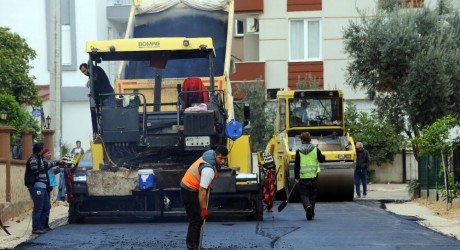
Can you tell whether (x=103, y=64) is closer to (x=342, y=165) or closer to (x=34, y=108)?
(x=342, y=165)

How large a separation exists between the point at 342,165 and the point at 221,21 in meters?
5.18

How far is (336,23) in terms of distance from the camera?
126 feet

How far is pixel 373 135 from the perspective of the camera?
1406 inches

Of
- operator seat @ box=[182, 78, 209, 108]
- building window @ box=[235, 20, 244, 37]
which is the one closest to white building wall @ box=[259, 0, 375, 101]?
building window @ box=[235, 20, 244, 37]

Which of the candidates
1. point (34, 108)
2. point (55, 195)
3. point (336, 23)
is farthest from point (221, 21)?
point (336, 23)

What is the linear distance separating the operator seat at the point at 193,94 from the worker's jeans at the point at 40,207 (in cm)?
289

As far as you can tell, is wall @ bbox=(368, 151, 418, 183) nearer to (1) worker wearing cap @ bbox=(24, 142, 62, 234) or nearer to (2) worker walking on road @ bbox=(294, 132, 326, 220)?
(2) worker walking on road @ bbox=(294, 132, 326, 220)

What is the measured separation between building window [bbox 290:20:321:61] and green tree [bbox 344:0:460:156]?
25.9 feet

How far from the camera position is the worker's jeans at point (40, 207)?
18.1 meters

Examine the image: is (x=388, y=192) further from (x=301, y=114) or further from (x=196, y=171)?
(x=196, y=171)

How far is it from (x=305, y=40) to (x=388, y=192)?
8.36m

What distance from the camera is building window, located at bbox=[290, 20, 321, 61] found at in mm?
38375

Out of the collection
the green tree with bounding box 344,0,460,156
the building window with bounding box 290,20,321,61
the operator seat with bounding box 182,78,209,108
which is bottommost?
the operator seat with bounding box 182,78,209,108

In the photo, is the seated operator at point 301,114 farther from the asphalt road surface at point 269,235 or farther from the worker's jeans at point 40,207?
the worker's jeans at point 40,207
